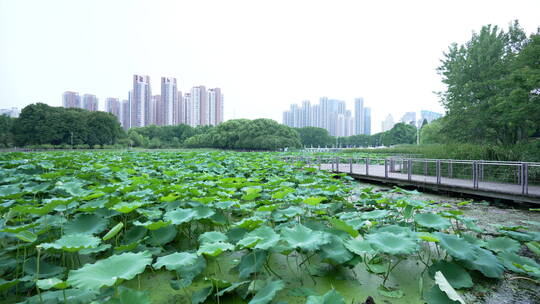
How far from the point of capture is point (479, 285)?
1934 mm

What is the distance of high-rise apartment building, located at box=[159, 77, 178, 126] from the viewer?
64.8 meters

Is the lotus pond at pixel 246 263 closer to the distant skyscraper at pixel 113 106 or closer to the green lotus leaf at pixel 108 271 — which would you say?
the green lotus leaf at pixel 108 271

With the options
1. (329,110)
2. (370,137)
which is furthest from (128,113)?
(370,137)

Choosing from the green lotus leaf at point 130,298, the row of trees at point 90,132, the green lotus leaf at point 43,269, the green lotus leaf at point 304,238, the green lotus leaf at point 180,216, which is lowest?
the green lotus leaf at point 43,269

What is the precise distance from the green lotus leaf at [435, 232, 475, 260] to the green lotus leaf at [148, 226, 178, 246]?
193cm

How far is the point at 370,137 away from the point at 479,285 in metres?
76.4

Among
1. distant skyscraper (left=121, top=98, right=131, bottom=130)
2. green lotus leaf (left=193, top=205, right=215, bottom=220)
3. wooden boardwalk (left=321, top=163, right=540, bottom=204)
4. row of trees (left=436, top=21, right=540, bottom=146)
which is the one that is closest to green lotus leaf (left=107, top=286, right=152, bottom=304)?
green lotus leaf (left=193, top=205, right=215, bottom=220)

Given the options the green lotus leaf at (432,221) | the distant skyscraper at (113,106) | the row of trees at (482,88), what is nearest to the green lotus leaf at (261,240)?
the green lotus leaf at (432,221)

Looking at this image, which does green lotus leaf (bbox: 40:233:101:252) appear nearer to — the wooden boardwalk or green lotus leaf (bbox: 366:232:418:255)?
green lotus leaf (bbox: 366:232:418:255)

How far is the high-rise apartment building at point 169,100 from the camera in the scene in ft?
213

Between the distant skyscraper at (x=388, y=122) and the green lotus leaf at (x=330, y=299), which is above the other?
the distant skyscraper at (x=388, y=122)

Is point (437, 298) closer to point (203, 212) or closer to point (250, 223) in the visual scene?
point (250, 223)

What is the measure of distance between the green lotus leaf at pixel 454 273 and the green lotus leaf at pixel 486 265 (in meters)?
0.09

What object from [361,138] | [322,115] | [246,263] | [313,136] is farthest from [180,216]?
[322,115]
